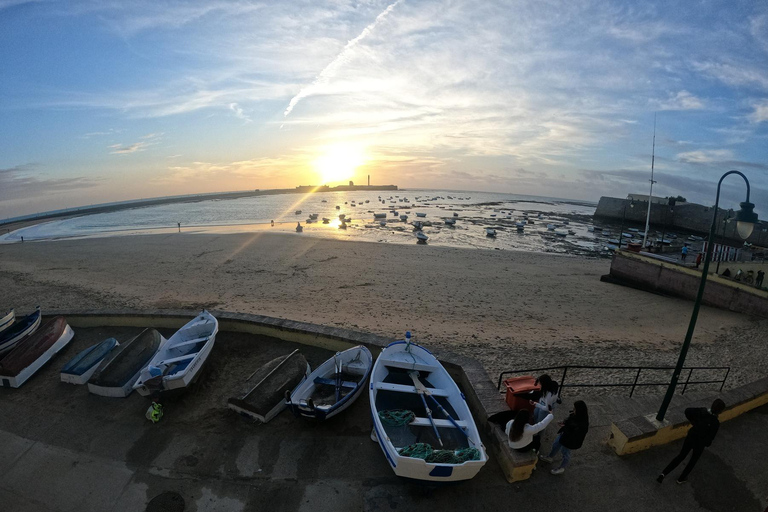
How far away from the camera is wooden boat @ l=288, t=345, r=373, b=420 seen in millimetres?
6172

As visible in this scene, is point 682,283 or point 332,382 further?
point 682,283

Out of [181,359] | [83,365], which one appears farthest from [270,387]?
[83,365]

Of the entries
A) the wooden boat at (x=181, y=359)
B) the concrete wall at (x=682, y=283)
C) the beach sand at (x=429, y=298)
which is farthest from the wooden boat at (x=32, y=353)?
the concrete wall at (x=682, y=283)

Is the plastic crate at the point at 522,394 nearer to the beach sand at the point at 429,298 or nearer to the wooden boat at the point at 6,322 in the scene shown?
the beach sand at the point at 429,298

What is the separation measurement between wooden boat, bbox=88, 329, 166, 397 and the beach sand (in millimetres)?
6566

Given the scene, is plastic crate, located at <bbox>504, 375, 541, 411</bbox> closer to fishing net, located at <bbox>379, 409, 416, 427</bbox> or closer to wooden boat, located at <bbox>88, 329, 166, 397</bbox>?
fishing net, located at <bbox>379, 409, 416, 427</bbox>

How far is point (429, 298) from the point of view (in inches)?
718

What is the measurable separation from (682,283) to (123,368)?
24557mm

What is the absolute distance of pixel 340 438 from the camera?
20.2 feet

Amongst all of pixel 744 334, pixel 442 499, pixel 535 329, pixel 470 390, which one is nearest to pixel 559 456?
pixel 470 390

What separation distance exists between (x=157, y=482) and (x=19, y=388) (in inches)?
218

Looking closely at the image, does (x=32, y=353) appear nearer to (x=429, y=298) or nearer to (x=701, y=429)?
(x=701, y=429)

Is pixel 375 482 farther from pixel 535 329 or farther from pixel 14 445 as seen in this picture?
pixel 535 329

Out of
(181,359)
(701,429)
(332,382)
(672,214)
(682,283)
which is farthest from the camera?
(672,214)
